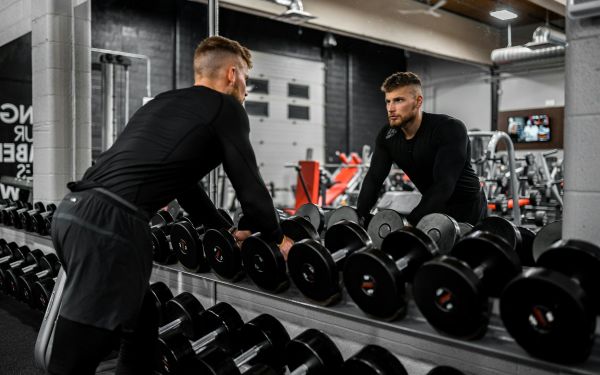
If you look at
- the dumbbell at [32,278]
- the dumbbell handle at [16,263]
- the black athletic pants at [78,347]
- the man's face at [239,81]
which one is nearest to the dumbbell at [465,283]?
the man's face at [239,81]

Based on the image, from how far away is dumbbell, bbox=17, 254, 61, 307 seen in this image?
2871 millimetres

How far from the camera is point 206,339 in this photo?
1939 millimetres

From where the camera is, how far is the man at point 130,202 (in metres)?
1.46

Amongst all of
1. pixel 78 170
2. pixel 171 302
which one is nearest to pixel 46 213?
pixel 78 170

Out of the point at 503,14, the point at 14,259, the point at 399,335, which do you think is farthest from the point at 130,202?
the point at 503,14

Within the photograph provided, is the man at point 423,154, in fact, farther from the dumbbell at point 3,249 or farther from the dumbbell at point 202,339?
the dumbbell at point 3,249

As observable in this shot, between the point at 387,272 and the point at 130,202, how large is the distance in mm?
748

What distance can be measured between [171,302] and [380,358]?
36.9 inches

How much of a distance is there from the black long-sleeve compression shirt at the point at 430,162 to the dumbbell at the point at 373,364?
0.74 meters

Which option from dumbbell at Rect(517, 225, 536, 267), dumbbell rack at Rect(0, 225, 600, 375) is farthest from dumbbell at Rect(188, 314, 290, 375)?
dumbbell at Rect(517, 225, 536, 267)

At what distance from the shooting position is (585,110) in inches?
52.9

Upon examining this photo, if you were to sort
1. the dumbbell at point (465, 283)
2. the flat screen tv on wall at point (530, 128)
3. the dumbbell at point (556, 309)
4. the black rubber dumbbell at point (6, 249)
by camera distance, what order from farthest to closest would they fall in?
the flat screen tv on wall at point (530, 128) < the black rubber dumbbell at point (6, 249) < the dumbbell at point (465, 283) < the dumbbell at point (556, 309)

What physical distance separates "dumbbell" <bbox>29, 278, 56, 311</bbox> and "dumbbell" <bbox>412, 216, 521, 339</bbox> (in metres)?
2.15

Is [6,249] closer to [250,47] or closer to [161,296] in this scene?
[161,296]
